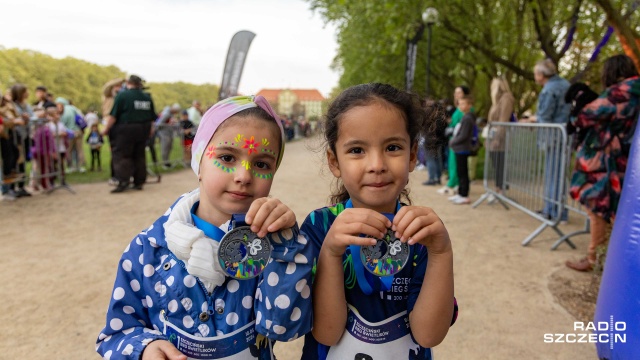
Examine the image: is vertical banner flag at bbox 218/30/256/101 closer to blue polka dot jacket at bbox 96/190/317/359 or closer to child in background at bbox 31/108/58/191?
child in background at bbox 31/108/58/191

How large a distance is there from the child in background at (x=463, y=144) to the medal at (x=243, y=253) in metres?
7.31

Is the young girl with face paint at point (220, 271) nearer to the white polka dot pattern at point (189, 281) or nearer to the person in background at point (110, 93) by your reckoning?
the white polka dot pattern at point (189, 281)

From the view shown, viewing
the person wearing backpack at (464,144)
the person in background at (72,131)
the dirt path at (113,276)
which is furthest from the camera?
the person in background at (72,131)

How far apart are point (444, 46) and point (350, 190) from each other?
17885mm

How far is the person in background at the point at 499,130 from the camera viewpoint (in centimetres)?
766

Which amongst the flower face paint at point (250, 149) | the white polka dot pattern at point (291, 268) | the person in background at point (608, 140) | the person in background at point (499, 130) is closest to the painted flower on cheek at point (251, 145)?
the flower face paint at point (250, 149)

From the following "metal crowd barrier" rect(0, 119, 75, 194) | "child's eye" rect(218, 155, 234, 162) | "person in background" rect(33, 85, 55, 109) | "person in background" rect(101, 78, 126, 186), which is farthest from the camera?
"person in background" rect(33, 85, 55, 109)

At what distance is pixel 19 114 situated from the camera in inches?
339

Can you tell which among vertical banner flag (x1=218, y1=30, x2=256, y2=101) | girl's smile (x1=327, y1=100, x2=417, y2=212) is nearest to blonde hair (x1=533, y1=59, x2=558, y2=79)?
girl's smile (x1=327, y1=100, x2=417, y2=212)

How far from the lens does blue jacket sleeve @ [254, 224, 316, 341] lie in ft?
4.46

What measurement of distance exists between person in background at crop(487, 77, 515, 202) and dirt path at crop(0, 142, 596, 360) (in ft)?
2.09

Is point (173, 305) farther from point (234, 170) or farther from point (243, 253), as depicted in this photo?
point (234, 170)

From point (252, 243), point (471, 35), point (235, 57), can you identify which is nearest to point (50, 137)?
point (235, 57)

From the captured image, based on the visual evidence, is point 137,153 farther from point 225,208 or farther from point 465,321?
point 225,208
